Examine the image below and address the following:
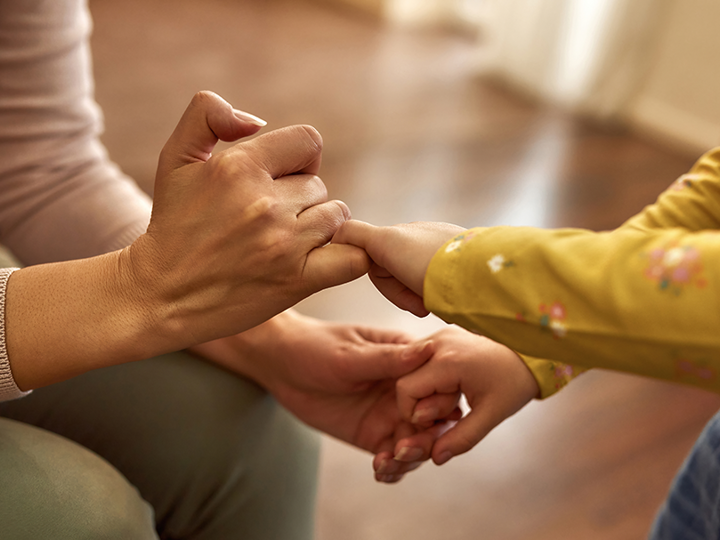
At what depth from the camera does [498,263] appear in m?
0.57

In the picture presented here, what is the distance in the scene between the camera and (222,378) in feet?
2.80

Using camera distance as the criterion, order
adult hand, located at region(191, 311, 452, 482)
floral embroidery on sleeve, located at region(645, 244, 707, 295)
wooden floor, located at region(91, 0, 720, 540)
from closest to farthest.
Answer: floral embroidery on sleeve, located at region(645, 244, 707, 295)
adult hand, located at region(191, 311, 452, 482)
wooden floor, located at region(91, 0, 720, 540)

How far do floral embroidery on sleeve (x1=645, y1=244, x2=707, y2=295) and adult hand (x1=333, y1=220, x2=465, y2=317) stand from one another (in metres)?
0.18

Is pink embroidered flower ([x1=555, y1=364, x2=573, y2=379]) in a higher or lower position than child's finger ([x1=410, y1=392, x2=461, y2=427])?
higher

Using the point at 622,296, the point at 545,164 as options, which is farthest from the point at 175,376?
the point at 545,164

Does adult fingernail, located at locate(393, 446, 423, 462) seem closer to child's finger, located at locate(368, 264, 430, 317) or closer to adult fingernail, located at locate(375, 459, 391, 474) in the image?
adult fingernail, located at locate(375, 459, 391, 474)

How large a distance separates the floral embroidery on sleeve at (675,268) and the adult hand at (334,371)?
0.36 metres

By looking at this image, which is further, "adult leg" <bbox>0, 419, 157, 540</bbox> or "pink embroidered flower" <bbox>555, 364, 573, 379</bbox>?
"pink embroidered flower" <bbox>555, 364, 573, 379</bbox>

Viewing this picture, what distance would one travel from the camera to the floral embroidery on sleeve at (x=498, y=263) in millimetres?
567

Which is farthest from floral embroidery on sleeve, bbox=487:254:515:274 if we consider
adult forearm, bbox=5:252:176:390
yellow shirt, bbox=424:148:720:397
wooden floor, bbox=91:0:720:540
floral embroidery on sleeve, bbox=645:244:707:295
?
wooden floor, bbox=91:0:720:540

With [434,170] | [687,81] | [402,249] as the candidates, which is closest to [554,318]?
[402,249]

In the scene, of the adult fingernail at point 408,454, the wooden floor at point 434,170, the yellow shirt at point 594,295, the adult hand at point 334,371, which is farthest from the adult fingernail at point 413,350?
the wooden floor at point 434,170

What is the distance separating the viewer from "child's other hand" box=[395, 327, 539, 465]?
77 cm

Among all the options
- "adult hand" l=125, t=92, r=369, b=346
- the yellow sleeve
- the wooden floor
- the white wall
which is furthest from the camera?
the white wall
